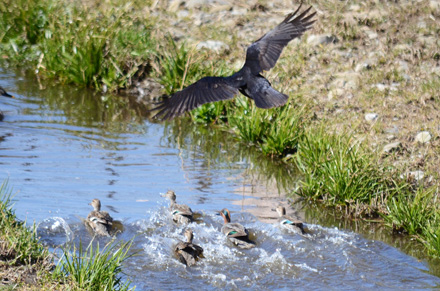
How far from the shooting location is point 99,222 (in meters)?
7.83

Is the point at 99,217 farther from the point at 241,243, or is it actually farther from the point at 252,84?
the point at 252,84

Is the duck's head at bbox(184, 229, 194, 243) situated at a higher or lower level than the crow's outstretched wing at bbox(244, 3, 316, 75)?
lower

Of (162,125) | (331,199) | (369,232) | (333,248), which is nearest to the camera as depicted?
(333,248)

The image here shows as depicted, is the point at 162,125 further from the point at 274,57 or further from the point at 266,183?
the point at 274,57

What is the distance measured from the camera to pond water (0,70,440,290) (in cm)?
727

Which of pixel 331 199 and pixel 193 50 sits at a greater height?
pixel 193 50

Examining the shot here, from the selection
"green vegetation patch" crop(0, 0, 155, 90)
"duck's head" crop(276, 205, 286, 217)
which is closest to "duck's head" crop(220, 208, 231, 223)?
"duck's head" crop(276, 205, 286, 217)

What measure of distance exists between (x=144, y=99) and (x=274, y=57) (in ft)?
16.7

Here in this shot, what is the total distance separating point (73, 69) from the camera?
1377 centimetres

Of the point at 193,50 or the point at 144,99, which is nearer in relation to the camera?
the point at 193,50

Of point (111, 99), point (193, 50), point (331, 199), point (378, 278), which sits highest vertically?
point (193, 50)

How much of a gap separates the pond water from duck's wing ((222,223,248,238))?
0.62 feet

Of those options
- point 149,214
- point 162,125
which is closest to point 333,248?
point 149,214

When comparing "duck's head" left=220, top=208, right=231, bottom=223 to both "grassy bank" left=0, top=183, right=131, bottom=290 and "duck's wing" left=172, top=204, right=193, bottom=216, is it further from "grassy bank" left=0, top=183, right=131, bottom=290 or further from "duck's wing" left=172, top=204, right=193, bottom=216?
"grassy bank" left=0, top=183, right=131, bottom=290
